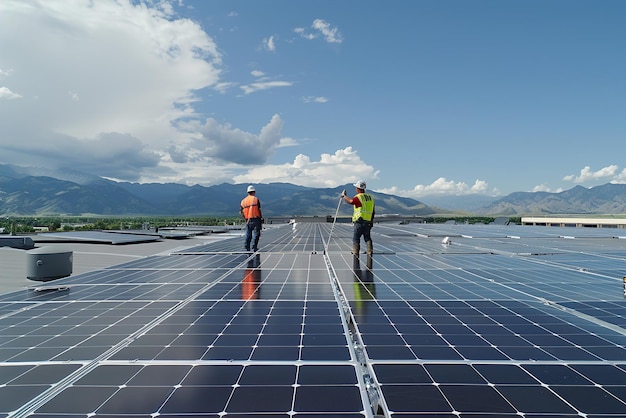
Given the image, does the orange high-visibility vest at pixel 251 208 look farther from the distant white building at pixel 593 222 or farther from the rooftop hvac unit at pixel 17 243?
the distant white building at pixel 593 222

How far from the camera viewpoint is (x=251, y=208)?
1543 centimetres

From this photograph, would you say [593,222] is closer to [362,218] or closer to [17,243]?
[362,218]

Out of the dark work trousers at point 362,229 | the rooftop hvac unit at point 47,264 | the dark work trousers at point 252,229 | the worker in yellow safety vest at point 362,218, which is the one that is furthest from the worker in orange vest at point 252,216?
the rooftop hvac unit at point 47,264

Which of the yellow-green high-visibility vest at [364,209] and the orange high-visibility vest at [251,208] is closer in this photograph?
the yellow-green high-visibility vest at [364,209]

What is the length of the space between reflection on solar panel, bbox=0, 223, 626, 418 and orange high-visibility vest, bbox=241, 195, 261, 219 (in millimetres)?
6519

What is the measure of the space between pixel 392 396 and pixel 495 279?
660 centimetres

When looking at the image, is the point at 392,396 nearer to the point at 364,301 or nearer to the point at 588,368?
the point at 588,368

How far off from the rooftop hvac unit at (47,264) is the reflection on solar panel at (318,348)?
5.10 ft

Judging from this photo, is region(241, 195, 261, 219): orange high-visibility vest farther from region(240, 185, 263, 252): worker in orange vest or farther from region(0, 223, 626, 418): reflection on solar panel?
region(0, 223, 626, 418): reflection on solar panel

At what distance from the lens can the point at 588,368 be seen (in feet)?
13.7

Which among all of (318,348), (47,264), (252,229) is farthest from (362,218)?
(47,264)

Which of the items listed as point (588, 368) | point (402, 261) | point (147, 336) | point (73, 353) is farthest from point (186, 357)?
point (402, 261)

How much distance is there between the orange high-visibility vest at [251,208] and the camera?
15.4m

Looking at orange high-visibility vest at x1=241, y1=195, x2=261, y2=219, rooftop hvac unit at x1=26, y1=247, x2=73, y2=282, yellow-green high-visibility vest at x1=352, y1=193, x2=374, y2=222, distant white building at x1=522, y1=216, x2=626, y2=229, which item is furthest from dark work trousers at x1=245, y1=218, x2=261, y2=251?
distant white building at x1=522, y1=216, x2=626, y2=229
